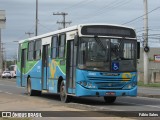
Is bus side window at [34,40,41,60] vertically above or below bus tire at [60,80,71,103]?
above

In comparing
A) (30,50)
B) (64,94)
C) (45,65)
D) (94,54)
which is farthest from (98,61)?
(30,50)

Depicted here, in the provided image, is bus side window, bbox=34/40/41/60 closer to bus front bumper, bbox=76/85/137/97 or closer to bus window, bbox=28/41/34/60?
bus window, bbox=28/41/34/60

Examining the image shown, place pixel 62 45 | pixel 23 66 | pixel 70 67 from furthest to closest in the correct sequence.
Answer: pixel 23 66
pixel 62 45
pixel 70 67

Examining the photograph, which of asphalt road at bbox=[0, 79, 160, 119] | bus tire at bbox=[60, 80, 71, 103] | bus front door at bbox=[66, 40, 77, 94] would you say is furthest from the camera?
bus tire at bbox=[60, 80, 71, 103]

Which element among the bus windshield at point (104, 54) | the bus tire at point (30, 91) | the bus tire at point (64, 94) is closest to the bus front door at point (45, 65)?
the bus tire at point (64, 94)

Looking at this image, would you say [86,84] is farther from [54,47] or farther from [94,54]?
[54,47]

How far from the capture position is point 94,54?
20016mm

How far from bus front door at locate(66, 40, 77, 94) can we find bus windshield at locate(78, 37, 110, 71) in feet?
2.30

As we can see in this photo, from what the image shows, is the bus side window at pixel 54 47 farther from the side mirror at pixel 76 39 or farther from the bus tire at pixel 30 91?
the bus tire at pixel 30 91

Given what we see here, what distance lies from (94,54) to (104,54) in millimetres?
431

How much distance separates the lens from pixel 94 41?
20.3 metres

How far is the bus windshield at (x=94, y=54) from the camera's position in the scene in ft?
65.6

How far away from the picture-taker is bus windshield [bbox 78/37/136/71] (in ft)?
65.7

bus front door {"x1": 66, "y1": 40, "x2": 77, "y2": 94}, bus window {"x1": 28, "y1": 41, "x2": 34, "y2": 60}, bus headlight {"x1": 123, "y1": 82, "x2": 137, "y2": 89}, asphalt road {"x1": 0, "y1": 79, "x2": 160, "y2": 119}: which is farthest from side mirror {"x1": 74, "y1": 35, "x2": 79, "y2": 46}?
bus window {"x1": 28, "y1": 41, "x2": 34, "y2": 60}
